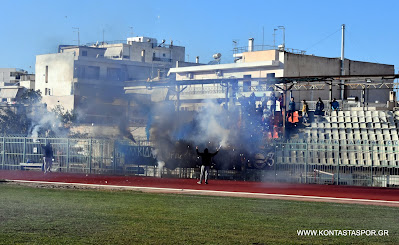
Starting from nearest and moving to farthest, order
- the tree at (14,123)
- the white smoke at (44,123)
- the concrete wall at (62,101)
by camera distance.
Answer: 1. the white smoke at (44,123)
2. the tree at (14,123)
3. the concrete wall at (62,101)

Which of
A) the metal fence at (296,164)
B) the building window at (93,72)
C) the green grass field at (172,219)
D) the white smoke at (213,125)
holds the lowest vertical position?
the green grass field at (172,219)

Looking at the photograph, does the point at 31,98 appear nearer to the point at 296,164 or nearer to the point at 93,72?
the point at 93,72

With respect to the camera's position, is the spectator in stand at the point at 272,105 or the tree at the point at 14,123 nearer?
the spectator in stand at the point at 272,105

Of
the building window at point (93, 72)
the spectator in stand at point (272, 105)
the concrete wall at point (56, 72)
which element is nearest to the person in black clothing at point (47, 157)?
the spectator in stand at point (272, 105)

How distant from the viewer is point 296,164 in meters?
37.1

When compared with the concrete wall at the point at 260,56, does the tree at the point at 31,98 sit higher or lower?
lower

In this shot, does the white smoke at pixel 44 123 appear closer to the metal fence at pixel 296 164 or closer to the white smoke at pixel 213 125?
the metal fence at pixel 296 164

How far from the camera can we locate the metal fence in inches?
1439

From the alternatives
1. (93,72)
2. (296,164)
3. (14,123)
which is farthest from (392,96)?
(93,72)

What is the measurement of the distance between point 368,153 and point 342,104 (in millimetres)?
19344

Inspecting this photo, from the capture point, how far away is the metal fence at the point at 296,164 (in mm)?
36562

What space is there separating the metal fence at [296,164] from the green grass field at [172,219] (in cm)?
1224

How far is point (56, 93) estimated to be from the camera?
254ft

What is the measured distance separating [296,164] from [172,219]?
20292 mm
